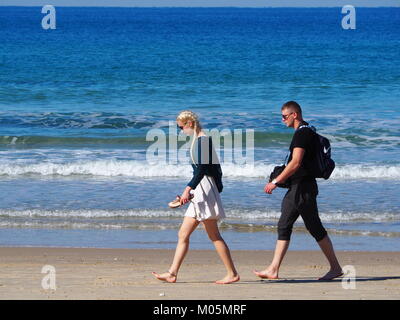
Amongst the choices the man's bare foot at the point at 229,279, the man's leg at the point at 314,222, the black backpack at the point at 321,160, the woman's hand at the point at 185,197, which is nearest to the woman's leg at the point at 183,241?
the woman's hand at the point at 185,197

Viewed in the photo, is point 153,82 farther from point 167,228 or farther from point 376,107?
point 167,228

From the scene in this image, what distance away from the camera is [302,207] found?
21.9 feet

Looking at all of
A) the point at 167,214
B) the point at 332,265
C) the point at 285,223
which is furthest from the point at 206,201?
the point at 167,214

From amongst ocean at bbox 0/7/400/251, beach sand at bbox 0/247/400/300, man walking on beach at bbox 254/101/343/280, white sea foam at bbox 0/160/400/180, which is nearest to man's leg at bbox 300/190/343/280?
man walking on beach at bbox 254/101/343/280

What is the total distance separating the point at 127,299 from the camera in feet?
19.9

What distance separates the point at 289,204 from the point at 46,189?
6.49 metres

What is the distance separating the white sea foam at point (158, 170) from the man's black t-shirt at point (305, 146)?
6.99 meters

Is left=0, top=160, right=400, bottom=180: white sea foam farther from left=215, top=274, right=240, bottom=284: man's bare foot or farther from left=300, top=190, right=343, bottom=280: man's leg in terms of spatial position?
left=215, top=274, right=240, bottom=284: man's bare foot

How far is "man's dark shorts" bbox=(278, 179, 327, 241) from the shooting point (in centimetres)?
666

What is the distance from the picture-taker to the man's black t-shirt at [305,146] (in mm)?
6570

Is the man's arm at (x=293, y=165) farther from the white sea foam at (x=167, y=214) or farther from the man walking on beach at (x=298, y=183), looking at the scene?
the white sea foam at (x=167, y=214)

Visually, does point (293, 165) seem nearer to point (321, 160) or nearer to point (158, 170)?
point (321, 160)

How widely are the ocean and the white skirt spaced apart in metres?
2.45

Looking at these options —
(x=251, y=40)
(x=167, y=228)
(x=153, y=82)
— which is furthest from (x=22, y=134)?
(x=251, y=40)
